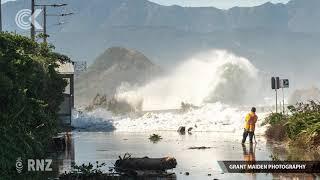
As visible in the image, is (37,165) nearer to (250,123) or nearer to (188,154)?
(188,154)

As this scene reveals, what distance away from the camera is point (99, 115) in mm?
60812

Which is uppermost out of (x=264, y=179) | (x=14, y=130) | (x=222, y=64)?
(x=222, y=64)

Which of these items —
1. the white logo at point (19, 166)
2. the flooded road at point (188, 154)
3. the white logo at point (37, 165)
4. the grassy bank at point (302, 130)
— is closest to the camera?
the white logo at point (19, 166)

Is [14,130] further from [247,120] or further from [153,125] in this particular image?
[153,125]

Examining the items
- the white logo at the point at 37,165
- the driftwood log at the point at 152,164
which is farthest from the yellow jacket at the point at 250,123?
the white logo at the point at 37,165

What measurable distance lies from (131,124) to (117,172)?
108 feet

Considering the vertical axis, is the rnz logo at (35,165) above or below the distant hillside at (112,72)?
below

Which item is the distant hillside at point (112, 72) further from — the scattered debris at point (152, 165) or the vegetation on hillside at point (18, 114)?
the vegetation on hillside at point (18, 114)

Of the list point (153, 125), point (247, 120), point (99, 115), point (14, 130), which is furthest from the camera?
point (99, 115)

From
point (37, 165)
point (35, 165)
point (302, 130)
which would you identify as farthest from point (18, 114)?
point (302, 130)

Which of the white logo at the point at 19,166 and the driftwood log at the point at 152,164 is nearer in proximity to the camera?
the white logo at the point at 19,166

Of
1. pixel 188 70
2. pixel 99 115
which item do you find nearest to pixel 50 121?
pixel 99 115

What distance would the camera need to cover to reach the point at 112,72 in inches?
7082

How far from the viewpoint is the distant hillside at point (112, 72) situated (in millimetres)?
159188
